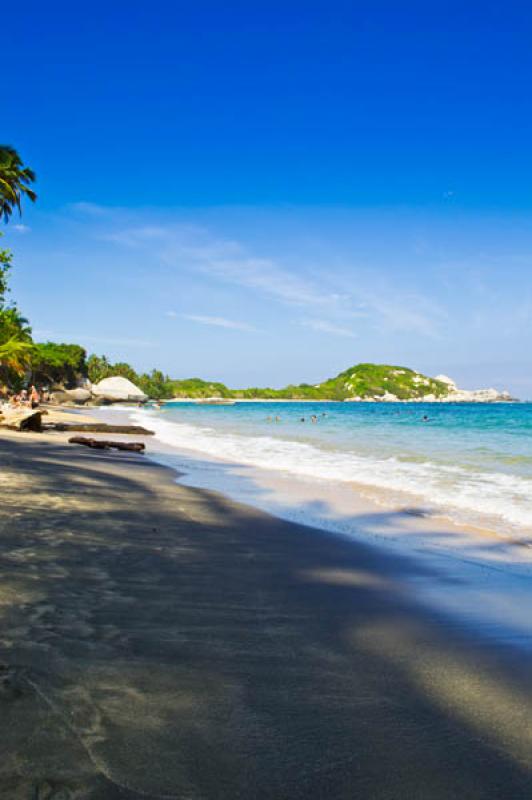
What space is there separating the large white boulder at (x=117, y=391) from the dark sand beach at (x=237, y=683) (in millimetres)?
113595

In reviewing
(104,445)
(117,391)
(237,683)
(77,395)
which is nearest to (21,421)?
(104,445)

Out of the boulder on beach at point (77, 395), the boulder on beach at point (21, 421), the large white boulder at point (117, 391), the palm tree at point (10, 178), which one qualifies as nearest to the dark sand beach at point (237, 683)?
the boulder on beach at point (21, 421)

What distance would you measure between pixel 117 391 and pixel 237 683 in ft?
397

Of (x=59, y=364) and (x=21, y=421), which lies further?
(x=59, y=364)

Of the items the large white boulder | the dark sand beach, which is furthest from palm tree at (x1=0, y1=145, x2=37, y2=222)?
the large white boulder

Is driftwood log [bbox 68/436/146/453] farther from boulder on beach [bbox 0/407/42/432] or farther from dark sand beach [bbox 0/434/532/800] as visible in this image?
dark sand beach [bbox 0/434/532/800]

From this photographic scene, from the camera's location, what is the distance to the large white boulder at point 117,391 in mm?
116625

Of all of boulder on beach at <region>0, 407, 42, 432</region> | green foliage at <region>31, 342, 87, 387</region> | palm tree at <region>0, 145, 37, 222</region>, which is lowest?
boulder on beach at <region>0, 407, 42, 432</region>

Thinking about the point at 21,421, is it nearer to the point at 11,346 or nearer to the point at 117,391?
the point at 11,346

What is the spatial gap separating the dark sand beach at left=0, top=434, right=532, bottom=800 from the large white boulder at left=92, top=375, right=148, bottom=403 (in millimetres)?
113595

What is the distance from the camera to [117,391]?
119812 mm

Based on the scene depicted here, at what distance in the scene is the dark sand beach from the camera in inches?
85.5

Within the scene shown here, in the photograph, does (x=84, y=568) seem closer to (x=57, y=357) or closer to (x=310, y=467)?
(x=310, y=467)

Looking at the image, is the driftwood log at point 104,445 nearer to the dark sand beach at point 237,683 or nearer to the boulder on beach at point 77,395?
the dark sand beach at point 237,683
